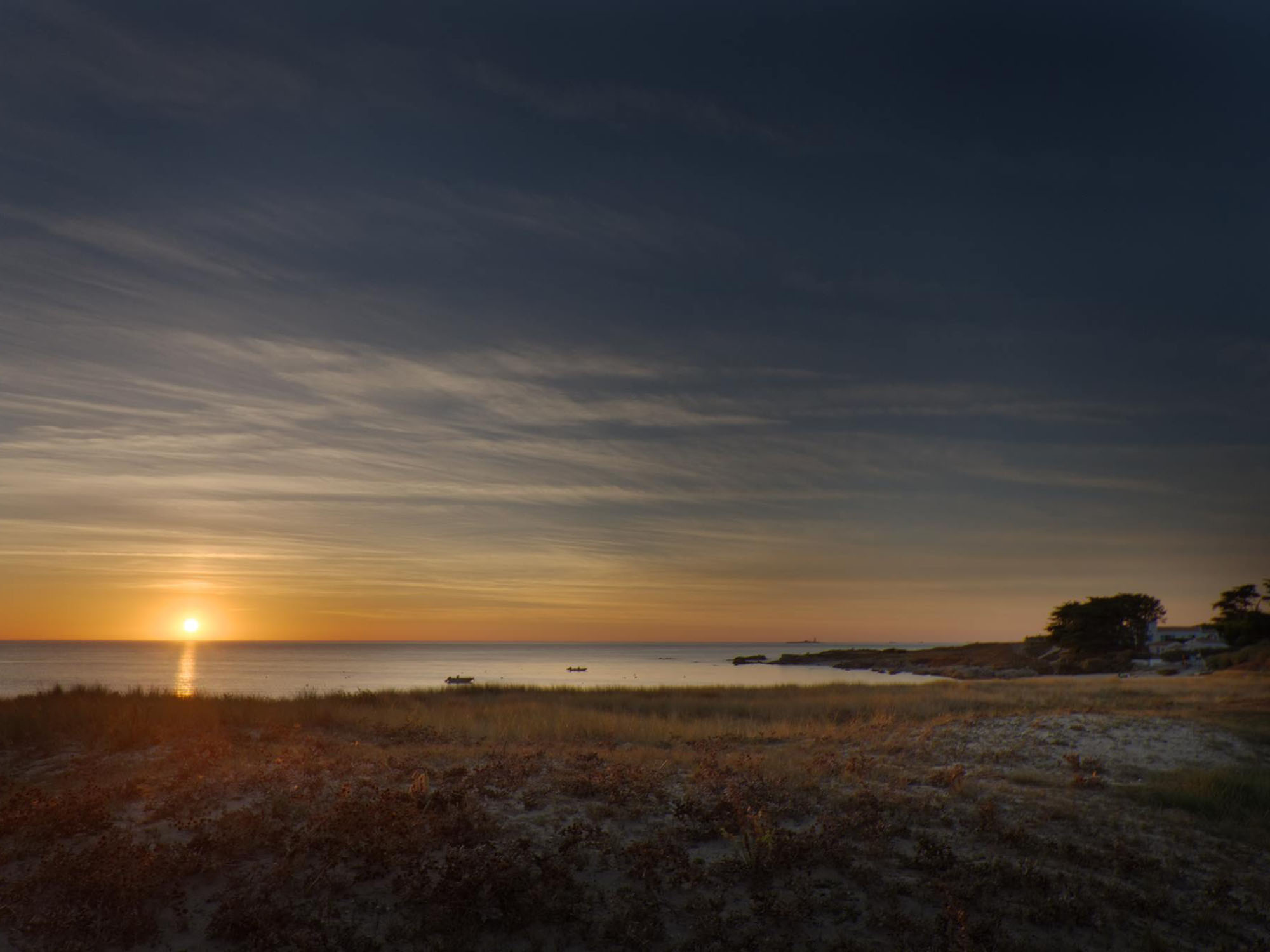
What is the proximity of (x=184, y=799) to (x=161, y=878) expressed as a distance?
3029mm

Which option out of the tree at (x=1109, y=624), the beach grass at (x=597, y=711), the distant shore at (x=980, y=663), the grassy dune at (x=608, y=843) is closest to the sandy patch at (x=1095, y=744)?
the grassy dune at (x=608, y=843)

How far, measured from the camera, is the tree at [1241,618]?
241 ft

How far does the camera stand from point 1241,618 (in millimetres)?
76562

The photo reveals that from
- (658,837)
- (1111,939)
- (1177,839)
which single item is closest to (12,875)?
(658,837)

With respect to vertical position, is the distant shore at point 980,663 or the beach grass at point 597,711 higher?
the beach grass at point 597,711

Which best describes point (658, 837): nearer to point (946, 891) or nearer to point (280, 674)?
point (946, 891)

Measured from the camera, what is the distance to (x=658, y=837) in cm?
1058

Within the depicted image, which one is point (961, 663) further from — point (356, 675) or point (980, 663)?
point (356, 675)

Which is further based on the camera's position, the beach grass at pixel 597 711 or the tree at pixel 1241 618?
the tree at pixel 1241 618

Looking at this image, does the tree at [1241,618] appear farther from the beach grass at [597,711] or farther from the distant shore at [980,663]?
the beach grass at [597,711]

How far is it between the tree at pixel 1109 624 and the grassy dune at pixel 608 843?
77.4 metres

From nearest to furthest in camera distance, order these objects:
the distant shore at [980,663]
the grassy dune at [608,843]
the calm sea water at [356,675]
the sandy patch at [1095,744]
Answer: the grassy dune at [608,843] → the sandy patch at [1095,744] → the calm sea water at [356,675] → the distant shore at [980,663]

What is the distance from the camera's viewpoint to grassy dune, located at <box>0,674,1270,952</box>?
330 inches

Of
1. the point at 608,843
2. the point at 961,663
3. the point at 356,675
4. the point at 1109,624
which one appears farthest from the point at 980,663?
the point at 608,843
